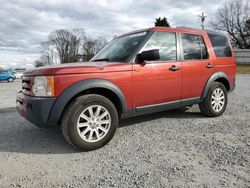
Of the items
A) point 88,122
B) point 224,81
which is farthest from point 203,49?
point 88,122

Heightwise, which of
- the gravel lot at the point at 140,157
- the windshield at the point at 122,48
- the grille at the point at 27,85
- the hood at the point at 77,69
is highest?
the windshield at the point at 122,48

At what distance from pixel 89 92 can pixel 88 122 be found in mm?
475

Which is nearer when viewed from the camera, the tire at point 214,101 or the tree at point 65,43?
the tire at point 214,101

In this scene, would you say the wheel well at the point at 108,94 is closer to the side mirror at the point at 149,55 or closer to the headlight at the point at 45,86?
the headlight at the point at 45,86

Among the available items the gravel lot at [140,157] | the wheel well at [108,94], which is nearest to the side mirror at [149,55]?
the wheel well at [108,94]

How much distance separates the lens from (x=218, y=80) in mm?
5285

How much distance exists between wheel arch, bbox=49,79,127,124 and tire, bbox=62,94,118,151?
96 mm

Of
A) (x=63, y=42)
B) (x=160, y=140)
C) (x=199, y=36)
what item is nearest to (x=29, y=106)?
(x=160, y=140)

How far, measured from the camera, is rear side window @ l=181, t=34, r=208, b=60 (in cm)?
463

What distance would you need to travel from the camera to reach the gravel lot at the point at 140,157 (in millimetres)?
2576

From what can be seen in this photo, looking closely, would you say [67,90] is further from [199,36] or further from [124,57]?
[199,36]

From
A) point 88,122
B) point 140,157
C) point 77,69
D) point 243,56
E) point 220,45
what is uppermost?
point 243,56

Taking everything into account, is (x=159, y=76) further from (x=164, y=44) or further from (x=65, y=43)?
(x=65, y=43)

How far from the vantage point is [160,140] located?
3.78m
